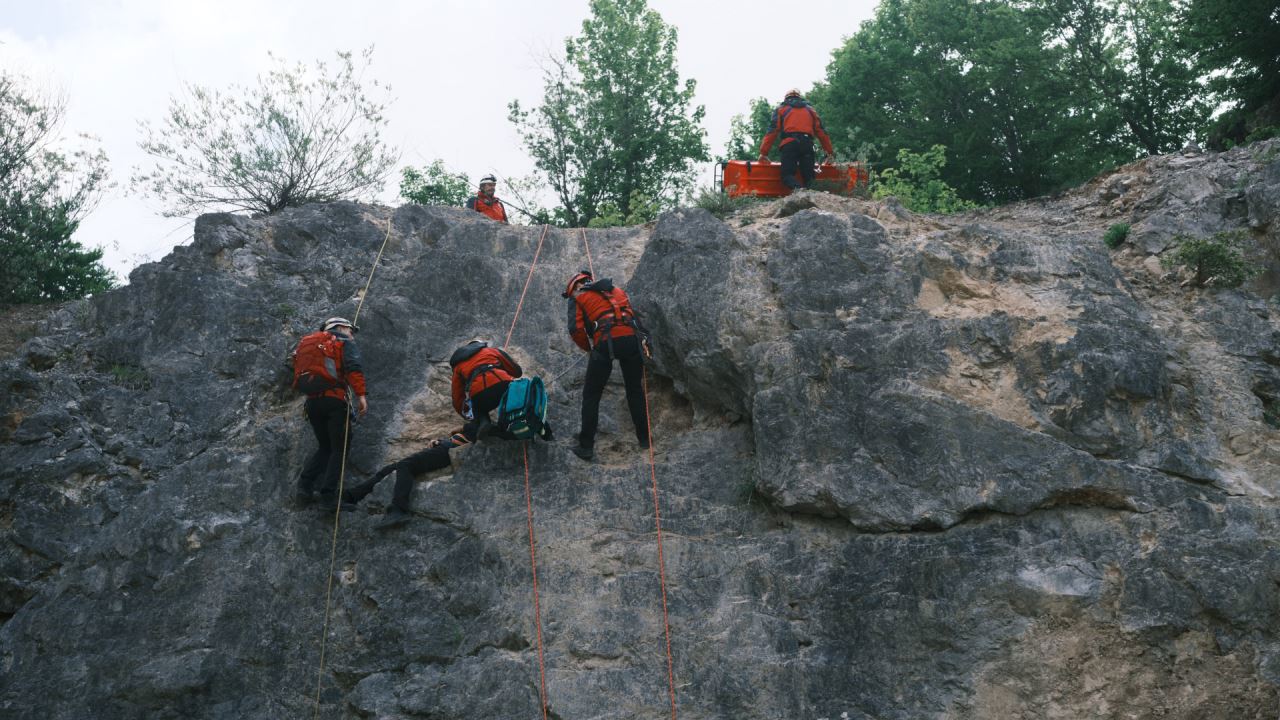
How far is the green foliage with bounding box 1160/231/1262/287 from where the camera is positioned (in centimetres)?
1006

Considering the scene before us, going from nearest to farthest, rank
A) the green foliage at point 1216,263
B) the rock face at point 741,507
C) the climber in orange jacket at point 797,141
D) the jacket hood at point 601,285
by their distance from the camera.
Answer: the rock face at point 741,507, the jacket hood at point 601,285, the green foliage at point 1216,263, the climber in orange jacket at point 797,141

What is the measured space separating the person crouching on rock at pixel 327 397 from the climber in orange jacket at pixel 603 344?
80.4 inches

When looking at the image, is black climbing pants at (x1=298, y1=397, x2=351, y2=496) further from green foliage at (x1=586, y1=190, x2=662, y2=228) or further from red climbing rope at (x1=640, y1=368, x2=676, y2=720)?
green foliage at (x1=586, y1=190, x2=662, y2=228)

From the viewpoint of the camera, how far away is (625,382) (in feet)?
32.8

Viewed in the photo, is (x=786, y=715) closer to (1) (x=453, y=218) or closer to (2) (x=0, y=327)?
(1) (x=453, y=218)

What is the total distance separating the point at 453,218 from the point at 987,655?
765cm

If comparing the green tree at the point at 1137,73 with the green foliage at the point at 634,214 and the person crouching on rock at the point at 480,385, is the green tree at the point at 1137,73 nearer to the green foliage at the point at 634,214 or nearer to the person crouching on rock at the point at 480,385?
the green foliage at the point at 634,214

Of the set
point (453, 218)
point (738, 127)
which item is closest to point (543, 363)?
point (453, 218)

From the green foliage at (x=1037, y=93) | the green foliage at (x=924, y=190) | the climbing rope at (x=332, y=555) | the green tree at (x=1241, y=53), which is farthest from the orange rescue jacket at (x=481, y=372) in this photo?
the green tree at (x=1241, y=53)

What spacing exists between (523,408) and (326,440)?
1.86 meters

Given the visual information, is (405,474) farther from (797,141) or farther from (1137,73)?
(1137,73)

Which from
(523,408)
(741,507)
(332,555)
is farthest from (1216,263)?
(332,555)

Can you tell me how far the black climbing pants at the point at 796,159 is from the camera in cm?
1271

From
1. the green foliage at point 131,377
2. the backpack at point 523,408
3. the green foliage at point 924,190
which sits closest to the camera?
the backpack at point 523,408
